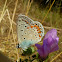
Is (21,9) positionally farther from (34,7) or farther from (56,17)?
(56,17)

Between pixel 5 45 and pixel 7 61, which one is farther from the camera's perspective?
pixel 5 45

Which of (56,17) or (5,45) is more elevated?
(56,17)

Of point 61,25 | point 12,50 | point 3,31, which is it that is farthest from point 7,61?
point 61,25

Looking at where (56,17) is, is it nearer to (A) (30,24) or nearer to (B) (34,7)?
(B) (34,7)

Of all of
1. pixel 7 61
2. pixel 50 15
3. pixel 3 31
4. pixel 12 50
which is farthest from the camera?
pixel 50 15

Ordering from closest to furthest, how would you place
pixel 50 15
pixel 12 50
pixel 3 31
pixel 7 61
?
1. pixel 7 61
2. pixel 12 50
3. pixel 3 31
4. pixel 50 15

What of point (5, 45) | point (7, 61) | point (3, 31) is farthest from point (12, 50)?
point (7, 61)
